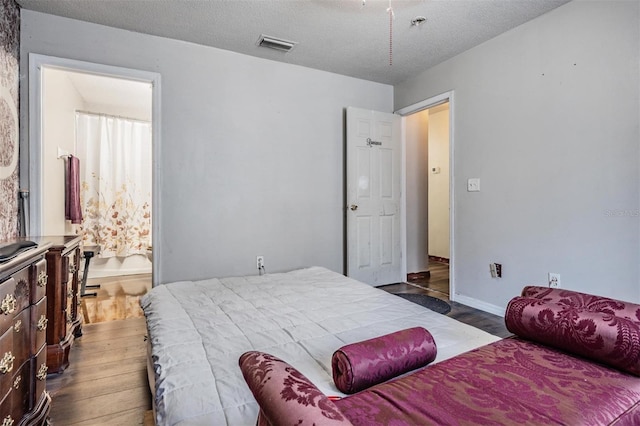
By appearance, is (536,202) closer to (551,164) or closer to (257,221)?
(551,164)

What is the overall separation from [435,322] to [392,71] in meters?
3.16

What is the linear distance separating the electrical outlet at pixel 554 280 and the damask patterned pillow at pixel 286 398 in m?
2.64

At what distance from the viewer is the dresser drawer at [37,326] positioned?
1.45 metres

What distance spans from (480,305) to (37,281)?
133 inches

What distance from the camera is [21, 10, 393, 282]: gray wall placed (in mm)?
2949

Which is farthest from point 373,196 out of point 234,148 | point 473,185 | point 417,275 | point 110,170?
point 110,170

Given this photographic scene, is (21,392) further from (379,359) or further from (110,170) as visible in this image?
(110,170)

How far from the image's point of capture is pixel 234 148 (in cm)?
336

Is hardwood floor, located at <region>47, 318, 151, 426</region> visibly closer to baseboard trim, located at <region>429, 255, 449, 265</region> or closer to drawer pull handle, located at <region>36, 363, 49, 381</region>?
drawer pull handle, located at <region>36, 363, 49, 381</region>

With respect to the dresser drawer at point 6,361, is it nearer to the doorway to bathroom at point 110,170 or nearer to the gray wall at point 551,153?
the gray wall at point 551,153

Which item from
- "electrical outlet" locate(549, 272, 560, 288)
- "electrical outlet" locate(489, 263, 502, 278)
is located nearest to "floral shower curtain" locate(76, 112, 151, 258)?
"electrical outlet" locate(489, 263, 502, 278)

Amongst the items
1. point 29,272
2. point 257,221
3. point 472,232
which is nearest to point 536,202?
point 472,232

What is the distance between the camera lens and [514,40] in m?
2.88

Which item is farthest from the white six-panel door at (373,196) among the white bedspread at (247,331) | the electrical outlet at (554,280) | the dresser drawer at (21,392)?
the dresser drawer at (21,392)
